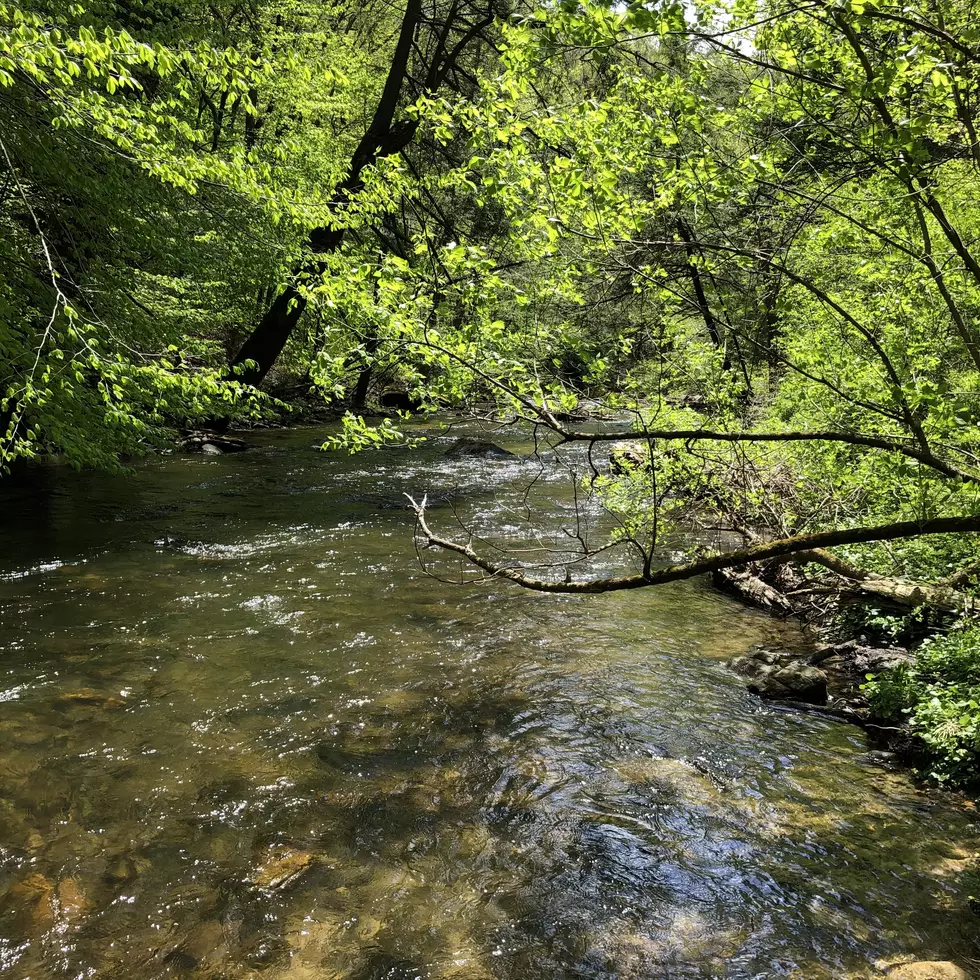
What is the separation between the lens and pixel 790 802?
5.26m

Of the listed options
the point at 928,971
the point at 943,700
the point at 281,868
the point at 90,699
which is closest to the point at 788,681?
the point at 943,700

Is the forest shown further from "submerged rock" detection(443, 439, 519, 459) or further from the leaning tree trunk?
Answer: "submerged rock" detection(443, 439, 519, 459)

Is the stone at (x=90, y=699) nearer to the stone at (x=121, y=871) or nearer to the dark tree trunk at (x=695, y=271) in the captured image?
the stone at (x=121, y=871)

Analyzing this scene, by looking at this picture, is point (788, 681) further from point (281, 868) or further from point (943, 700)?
point (281, 868)

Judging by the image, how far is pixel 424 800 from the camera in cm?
506

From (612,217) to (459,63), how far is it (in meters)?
16.1

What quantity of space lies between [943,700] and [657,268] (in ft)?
14.0

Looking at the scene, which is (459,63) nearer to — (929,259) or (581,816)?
(929,259)

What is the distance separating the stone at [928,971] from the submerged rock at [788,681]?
3.22 m

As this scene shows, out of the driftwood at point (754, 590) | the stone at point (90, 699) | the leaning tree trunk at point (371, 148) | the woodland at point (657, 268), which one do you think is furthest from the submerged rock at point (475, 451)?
the stone at point (90, 699)

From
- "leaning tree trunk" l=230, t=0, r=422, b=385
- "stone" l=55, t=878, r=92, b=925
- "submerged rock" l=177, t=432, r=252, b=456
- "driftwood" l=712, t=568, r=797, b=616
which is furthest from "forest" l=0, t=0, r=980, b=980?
"submerged rock" l=177, t=432, r=252, b=456

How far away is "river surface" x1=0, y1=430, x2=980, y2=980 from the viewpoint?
3.82 m

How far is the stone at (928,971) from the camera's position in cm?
362

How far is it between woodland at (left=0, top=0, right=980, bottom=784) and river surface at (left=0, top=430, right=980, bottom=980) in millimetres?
1305
